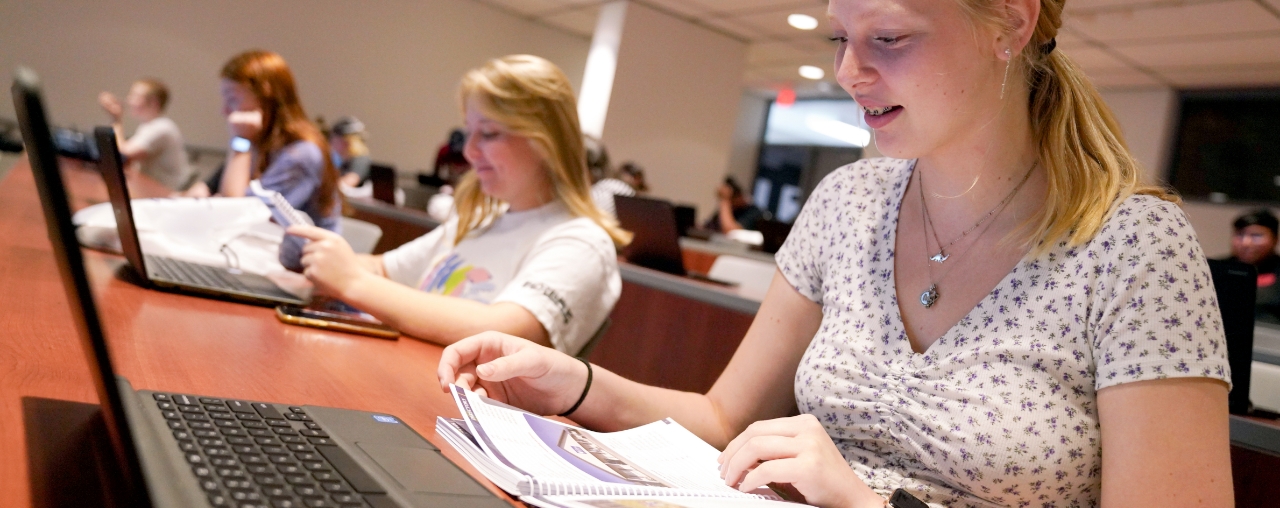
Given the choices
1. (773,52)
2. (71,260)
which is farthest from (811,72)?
(71,260)

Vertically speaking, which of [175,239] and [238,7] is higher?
[238,7]

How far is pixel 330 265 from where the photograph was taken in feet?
4.24

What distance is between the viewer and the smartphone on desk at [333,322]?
1.17 metres

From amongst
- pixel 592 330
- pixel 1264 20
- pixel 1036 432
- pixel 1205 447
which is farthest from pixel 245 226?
pixel 1264 20

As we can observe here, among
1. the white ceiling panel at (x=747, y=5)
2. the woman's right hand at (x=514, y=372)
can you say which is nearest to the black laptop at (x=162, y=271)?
the woman's right hand at (x=514, y=372)

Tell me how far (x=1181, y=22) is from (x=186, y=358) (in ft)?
18.6

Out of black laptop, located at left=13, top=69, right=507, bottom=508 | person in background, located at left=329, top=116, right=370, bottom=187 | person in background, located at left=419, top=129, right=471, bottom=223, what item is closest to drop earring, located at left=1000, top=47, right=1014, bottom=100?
black laptop, located at left=13, top=69, right=507, bottom=508

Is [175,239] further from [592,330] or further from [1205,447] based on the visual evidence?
[1205,447]

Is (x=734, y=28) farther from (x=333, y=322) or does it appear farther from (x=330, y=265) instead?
(x=333, y=322)

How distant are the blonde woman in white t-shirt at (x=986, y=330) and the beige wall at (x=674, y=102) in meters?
5.69

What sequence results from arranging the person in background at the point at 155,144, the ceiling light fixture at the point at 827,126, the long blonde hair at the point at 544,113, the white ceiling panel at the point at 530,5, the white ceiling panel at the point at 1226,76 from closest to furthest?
the long blonde hair at the point at 544,113
the person in background at the point at 155,144
the white ceiling panel at the point at 1226,76
the white ceiling panel at the point at 530,5
the ceiling light fixture at the point at 827,126

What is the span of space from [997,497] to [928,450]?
0.24ft

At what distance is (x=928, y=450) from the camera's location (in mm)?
859

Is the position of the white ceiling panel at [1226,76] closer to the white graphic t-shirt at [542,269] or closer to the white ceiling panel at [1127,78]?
the white ceiling panel at [1127,78]
